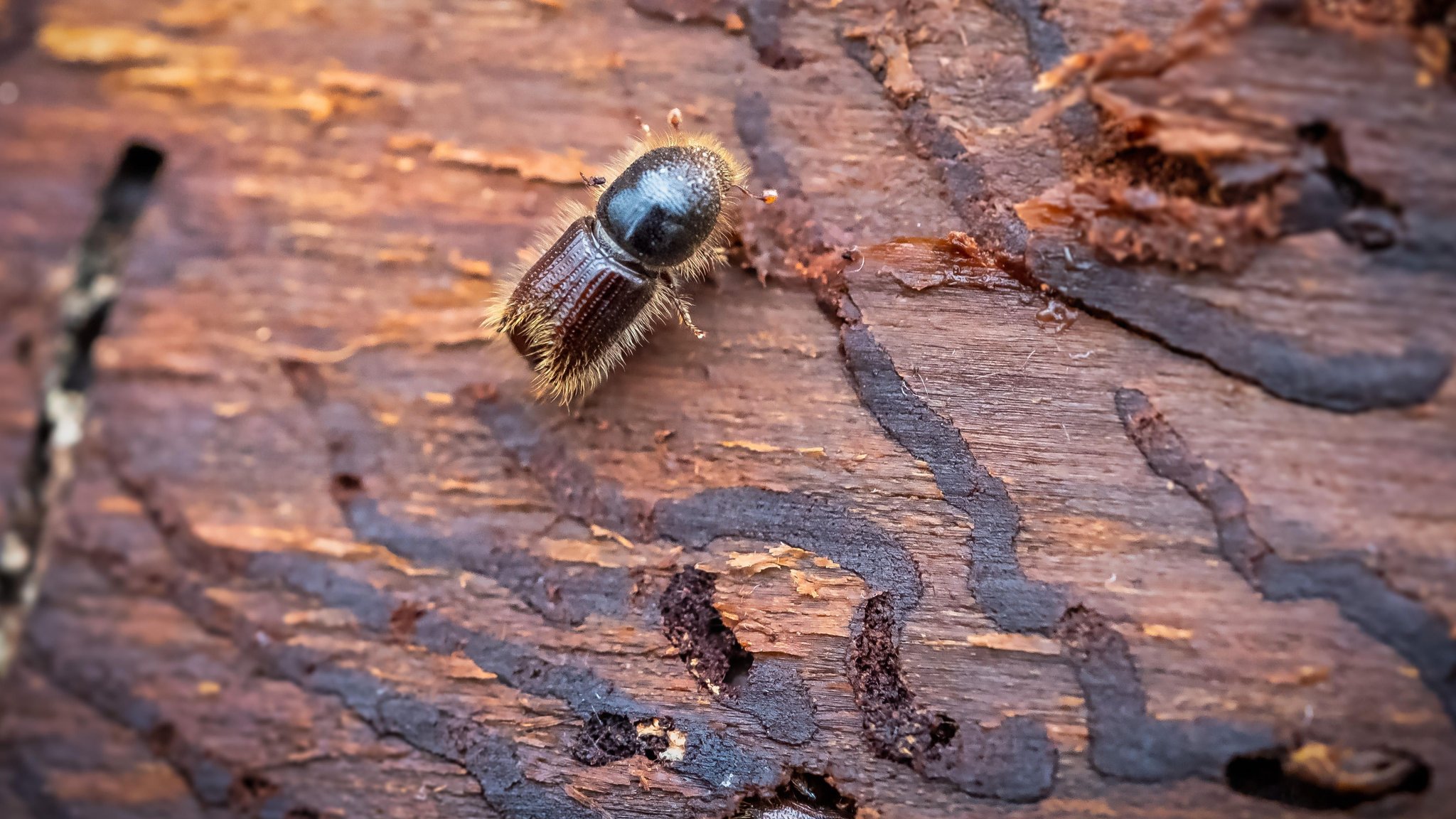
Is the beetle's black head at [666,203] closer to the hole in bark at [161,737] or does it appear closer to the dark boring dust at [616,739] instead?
the dark boring dust at [616,739]

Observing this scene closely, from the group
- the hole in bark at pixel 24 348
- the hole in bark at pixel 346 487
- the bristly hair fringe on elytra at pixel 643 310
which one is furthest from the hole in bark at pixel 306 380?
the hole in bark at pixel 24 348

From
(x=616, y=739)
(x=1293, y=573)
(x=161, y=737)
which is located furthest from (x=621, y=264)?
(x=161, y=737)

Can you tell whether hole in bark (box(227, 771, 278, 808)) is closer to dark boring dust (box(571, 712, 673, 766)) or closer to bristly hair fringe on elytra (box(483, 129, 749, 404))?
dark boring dust (box(571, 712, 673, 766))

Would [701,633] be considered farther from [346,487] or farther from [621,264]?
[346,487]

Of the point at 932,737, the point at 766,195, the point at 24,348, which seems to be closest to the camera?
the point at 932,737

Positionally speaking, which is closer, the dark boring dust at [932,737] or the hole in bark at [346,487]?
the dark boring dust at [932,737]
